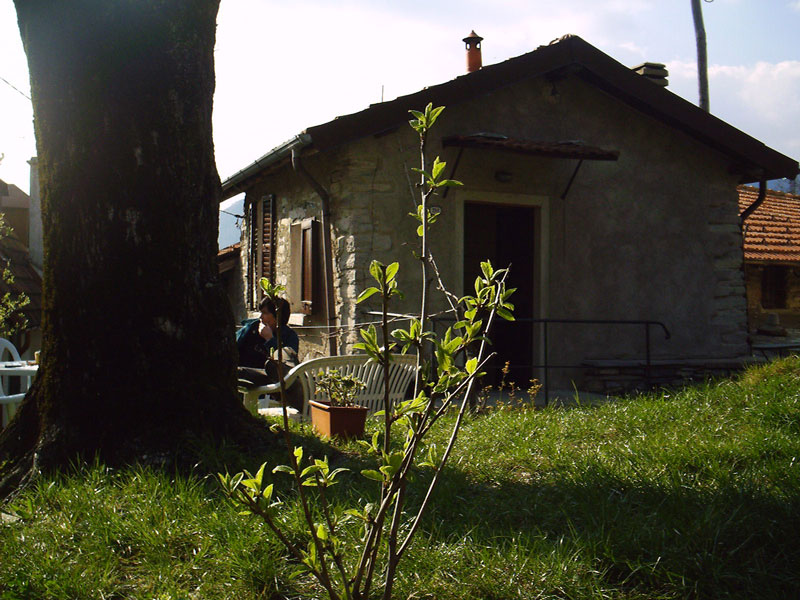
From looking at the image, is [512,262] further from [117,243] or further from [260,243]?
[117,243]

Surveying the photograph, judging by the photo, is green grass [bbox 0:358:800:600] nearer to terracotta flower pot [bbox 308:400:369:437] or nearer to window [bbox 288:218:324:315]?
terracotta flower pot [bbox 308:400:369:437]

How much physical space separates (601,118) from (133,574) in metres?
8.32

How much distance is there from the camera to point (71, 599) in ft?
8.46

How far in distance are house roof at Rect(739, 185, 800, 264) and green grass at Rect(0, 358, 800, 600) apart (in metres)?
9.60

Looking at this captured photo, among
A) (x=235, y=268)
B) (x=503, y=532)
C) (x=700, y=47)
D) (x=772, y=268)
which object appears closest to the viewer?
(x=503, y=532)

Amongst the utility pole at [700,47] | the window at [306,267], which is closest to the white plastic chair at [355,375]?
the window at [306,267]

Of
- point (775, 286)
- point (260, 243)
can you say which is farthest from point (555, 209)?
point (775, 286)

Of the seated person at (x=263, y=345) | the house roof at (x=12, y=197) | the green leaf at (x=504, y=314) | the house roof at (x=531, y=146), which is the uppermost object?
the house roof at (x=12, y=197)

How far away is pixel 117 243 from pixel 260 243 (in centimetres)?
737

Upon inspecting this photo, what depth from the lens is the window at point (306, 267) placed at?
888 cm

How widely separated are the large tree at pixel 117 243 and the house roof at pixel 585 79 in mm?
3706

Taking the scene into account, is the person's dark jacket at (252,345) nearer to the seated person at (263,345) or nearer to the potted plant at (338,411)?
the seated person at (263,345)

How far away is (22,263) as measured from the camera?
12281 millimetres

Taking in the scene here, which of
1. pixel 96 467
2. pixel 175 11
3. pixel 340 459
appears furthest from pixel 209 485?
pixel 175 11
